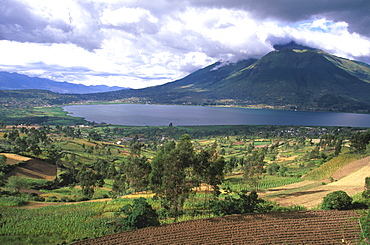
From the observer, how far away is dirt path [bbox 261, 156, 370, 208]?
33.3 m

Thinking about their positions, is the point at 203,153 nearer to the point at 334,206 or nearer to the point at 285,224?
the point at 285,224

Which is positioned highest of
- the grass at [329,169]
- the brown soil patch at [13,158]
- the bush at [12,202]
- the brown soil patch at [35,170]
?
the grass at [329,169]

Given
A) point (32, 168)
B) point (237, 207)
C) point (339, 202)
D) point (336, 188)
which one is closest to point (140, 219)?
point (237, 207)

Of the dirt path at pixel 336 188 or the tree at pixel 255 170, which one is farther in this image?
the tree at pixel 255 170

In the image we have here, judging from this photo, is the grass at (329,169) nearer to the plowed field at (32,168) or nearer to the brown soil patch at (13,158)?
the plowed field at (32,168)

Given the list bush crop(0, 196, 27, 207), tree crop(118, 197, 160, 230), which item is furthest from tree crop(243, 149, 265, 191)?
bush crop(0, 196, 27, 207)

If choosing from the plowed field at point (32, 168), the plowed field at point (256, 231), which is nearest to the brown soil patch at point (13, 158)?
the plowed field at point (32, 168)

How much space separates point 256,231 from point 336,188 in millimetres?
23064

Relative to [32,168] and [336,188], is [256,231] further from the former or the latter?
[32,168]

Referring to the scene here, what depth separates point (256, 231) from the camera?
73.5 feet

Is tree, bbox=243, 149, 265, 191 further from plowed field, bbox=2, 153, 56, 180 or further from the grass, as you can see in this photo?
plowed field, bbox=2, 153, 56, 180

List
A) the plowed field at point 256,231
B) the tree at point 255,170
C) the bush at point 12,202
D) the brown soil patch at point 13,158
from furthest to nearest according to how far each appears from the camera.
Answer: the brown soil patch at point 13,158, the tree at point 255,170, the bush at point 12,202, the plowed field at point 256,231

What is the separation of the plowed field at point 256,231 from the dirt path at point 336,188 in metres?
7.32

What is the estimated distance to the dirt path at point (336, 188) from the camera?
3334 centimetres
